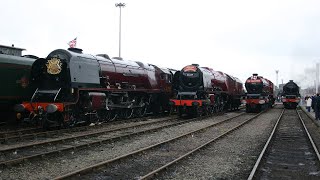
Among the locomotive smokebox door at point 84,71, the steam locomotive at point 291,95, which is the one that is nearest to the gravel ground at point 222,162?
the locomotive smokebox door at point 84,71

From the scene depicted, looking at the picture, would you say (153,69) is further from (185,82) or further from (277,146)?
(277,146)

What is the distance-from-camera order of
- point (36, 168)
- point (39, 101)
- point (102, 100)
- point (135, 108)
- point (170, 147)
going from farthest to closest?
point (135, 108) → point (102, 100) → point (39, 101) → point (170, 147) → point (36, 168)

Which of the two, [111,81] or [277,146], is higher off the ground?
[111,81]

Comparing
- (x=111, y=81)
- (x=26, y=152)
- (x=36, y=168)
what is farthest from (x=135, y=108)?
(x=36, y=168)

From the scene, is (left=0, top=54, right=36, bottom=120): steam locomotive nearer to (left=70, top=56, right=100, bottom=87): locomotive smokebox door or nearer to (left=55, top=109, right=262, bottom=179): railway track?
(left=70, top=56, right=100, bottom=87): locomotive smokebox door

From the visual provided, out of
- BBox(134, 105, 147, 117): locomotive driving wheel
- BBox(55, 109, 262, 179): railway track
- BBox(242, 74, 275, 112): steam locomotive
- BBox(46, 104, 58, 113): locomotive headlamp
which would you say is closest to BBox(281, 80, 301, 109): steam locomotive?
BBox(242, 74, 275, 112): steam locomotive

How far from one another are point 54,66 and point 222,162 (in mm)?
9280

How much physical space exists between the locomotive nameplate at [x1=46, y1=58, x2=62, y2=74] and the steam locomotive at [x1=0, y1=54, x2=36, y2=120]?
141 cm

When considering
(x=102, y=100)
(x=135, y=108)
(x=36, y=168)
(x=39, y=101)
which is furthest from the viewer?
(x=135, y=108)

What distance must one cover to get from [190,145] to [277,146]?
113 inches

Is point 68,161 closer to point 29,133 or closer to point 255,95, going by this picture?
point 29,133

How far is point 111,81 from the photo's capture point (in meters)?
18.8

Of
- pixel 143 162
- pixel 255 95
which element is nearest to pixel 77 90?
pixel 143 162

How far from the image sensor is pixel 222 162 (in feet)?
29.7
